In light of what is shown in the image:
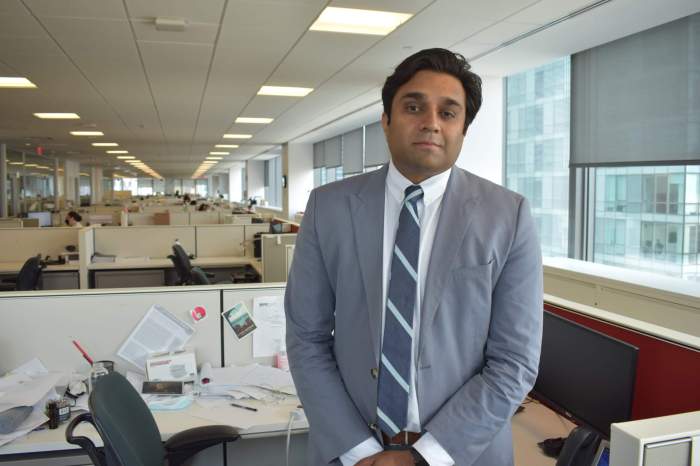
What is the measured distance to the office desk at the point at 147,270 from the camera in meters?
6.13

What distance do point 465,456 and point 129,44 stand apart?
4549mm

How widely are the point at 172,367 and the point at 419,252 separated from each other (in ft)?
4.99

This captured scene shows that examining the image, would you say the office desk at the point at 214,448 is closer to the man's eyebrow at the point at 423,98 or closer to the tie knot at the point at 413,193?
the tie knot at the point at 413,193

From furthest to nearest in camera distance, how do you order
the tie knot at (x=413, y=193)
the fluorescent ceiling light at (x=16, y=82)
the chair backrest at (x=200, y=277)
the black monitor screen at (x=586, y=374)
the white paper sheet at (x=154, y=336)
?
the fluorescent ceiling light at (x=16, y=82)
the chair backrest at (x=200, y=277)
the white paper sheet at (x=154, y=336)
the black monitor screen at (x=586, y=374)
the tie knot at (x=413, y=193)

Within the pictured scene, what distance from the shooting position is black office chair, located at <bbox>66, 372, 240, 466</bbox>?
144 centimetres

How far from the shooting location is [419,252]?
1.28 metres

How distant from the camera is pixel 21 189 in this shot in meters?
15.6

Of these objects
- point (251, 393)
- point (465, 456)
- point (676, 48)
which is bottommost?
point (251, 393)

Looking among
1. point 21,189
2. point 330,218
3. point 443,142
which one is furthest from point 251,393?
point 21,189

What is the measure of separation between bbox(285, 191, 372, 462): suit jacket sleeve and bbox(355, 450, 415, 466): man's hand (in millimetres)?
49

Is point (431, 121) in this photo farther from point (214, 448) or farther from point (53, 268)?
point (53, 268)

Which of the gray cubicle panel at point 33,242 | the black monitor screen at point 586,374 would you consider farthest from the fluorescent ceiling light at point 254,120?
the black monitor screen at point 586,374

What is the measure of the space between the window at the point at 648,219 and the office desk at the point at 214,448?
11.6 ft

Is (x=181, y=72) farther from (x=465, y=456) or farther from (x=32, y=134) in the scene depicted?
(x=32, y=134)
